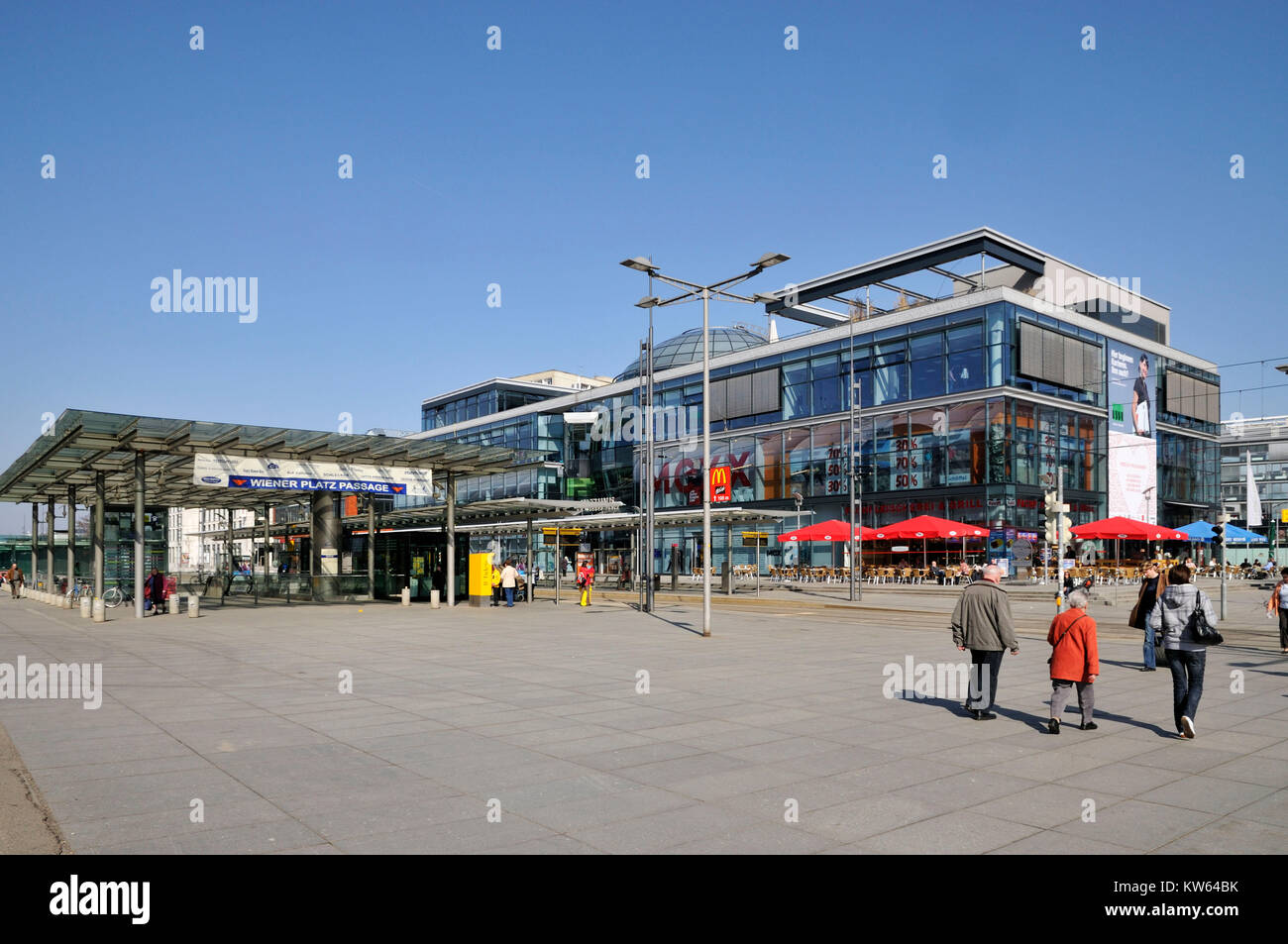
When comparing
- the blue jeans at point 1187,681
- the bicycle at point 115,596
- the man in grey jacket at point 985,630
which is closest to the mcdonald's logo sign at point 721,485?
the bicycle at point 115,596

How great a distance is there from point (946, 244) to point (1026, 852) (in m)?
48.3

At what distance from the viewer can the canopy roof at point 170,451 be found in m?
24.6

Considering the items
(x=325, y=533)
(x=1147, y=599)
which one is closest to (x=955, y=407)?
(x=325, y=533)

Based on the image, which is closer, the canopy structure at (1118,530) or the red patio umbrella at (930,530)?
the canopy structure at (1118,530)

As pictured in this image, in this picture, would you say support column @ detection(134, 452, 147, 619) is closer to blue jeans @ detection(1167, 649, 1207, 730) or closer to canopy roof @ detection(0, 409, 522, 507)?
canopy roof @ detection(0, 409, 522, 507)

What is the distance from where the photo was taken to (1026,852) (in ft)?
18.5

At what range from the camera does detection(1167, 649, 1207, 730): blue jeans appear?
30.8 ft

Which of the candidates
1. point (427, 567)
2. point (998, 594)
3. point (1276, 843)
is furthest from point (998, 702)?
point (427, 567)

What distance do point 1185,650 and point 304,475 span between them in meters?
25.1

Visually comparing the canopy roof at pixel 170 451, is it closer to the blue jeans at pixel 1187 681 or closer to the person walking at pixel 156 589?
the person walking at pixel 156 589

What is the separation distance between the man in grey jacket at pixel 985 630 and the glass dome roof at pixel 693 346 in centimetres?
5761

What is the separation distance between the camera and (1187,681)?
31.3 ft

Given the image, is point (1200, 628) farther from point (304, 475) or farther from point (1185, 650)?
point (304, 475)
